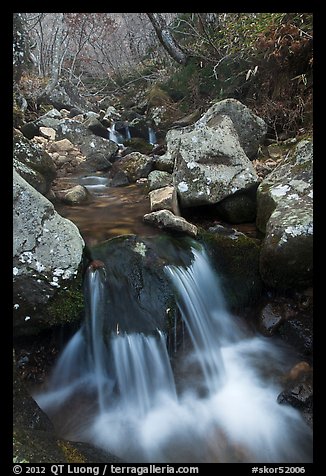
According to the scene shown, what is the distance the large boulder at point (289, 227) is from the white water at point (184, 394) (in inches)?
30.3

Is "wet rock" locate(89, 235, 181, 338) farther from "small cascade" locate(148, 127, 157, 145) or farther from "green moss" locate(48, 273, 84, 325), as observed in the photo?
"small cascade" locate(148, 127, 157, 145)

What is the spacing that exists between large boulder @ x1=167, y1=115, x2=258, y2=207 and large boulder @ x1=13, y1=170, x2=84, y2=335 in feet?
6.86

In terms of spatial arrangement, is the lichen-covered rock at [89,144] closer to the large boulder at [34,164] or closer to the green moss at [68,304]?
the large boulder at [34,164]

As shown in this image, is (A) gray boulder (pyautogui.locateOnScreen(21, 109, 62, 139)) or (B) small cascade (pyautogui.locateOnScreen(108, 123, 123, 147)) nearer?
(A) gray boulder (pyautogui.locateOnScreen(21, 109, 62, 139))

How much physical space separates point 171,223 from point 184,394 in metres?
1.99

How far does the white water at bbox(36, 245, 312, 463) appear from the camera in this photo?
2705 mm

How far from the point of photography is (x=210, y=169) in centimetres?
473

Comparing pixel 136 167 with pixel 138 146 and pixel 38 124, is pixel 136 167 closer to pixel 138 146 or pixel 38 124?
pixel 138 146

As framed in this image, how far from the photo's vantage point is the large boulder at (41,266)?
9.21 feet

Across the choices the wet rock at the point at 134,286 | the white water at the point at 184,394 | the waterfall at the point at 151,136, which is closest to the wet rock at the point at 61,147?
the waterfall at the point at 151,136

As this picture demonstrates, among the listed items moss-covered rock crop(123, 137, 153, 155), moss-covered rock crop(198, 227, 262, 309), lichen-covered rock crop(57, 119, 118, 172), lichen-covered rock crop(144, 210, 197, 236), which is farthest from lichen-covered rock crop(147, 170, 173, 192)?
moss-covered rock crop(123, 137, 153, 155)
